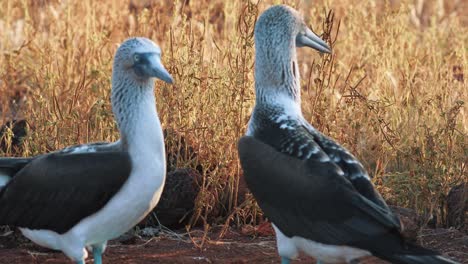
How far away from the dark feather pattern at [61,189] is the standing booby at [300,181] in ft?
2.63

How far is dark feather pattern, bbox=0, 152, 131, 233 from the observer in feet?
19.7

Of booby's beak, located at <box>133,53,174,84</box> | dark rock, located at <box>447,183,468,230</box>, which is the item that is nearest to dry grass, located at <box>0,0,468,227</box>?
dark rock, located at <box>447,183,468,230</box>

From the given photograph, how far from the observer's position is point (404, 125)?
8.46m

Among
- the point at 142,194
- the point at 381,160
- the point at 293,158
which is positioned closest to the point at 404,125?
the point at 381,160

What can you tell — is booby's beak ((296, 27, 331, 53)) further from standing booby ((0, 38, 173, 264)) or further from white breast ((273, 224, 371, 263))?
white breast ((273, 224, 371, 263))

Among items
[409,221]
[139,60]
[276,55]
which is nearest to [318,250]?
[409,221]

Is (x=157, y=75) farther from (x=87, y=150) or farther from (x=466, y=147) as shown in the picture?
(x=466, y=147)

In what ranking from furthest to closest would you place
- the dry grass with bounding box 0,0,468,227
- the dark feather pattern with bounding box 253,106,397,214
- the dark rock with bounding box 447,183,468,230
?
the dry grass with bounding box 0,0,468,227, the dark rock with bounding box 447,183,468,230, the dark feather pattern with bounding box 253,106,397,214

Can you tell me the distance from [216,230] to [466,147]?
1.86 metres

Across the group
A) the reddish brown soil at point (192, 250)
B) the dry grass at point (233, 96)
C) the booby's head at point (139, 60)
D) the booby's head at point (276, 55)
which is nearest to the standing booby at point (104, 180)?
the booby's head at point (139, 60)

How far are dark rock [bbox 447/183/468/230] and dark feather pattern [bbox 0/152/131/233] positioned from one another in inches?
102

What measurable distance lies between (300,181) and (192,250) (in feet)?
4.67

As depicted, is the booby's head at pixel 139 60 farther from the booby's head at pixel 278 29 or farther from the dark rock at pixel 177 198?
the dark rock at pixel 177 198

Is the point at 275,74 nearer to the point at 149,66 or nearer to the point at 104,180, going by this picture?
the point at 149,66
